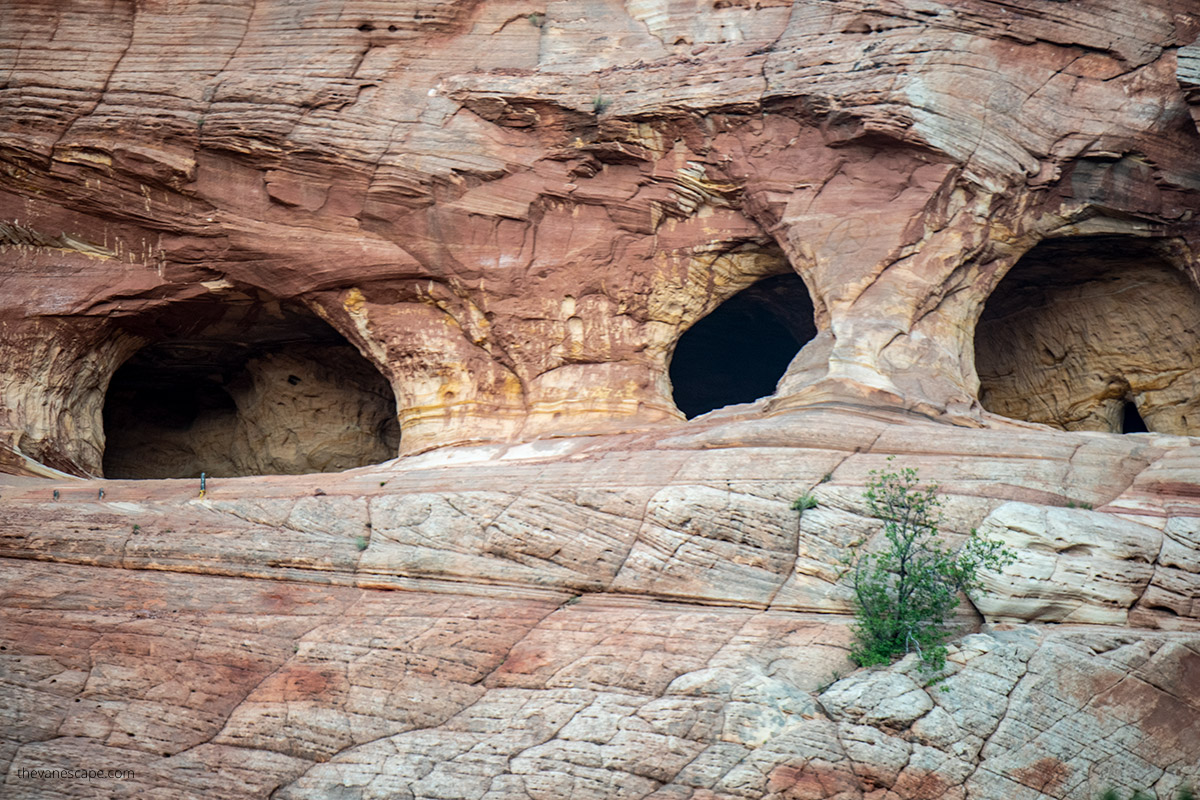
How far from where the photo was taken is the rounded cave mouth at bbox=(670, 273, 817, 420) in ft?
75.4

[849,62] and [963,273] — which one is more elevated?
[849,62]

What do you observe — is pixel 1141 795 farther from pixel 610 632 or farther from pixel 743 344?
pixel 743 344

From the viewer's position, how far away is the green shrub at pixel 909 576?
12570 millimetres

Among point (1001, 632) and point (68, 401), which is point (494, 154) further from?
point (1001, 632)

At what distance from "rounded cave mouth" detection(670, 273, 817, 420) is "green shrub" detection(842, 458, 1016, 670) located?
8.40 meters

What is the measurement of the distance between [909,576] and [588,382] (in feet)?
27.2

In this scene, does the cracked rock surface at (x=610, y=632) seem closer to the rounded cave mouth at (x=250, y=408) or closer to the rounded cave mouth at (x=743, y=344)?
the rounded cave mouth at (x=743, y=344)

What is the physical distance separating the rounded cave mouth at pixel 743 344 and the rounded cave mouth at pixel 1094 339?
3389 mm

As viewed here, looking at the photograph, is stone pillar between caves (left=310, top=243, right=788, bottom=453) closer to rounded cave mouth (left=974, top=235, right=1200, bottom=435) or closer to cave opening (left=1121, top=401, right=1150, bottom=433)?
rounded cave mouth (left=974, top=235, right=1200, bottom=435)

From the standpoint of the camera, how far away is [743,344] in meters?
25.1

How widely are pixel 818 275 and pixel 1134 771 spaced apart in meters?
8.95

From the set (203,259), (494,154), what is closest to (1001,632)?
(494,154)

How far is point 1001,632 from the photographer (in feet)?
41.9

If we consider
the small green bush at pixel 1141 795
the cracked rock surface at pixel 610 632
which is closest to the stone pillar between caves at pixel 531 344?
the cracked rock surface at pixel 610 632
